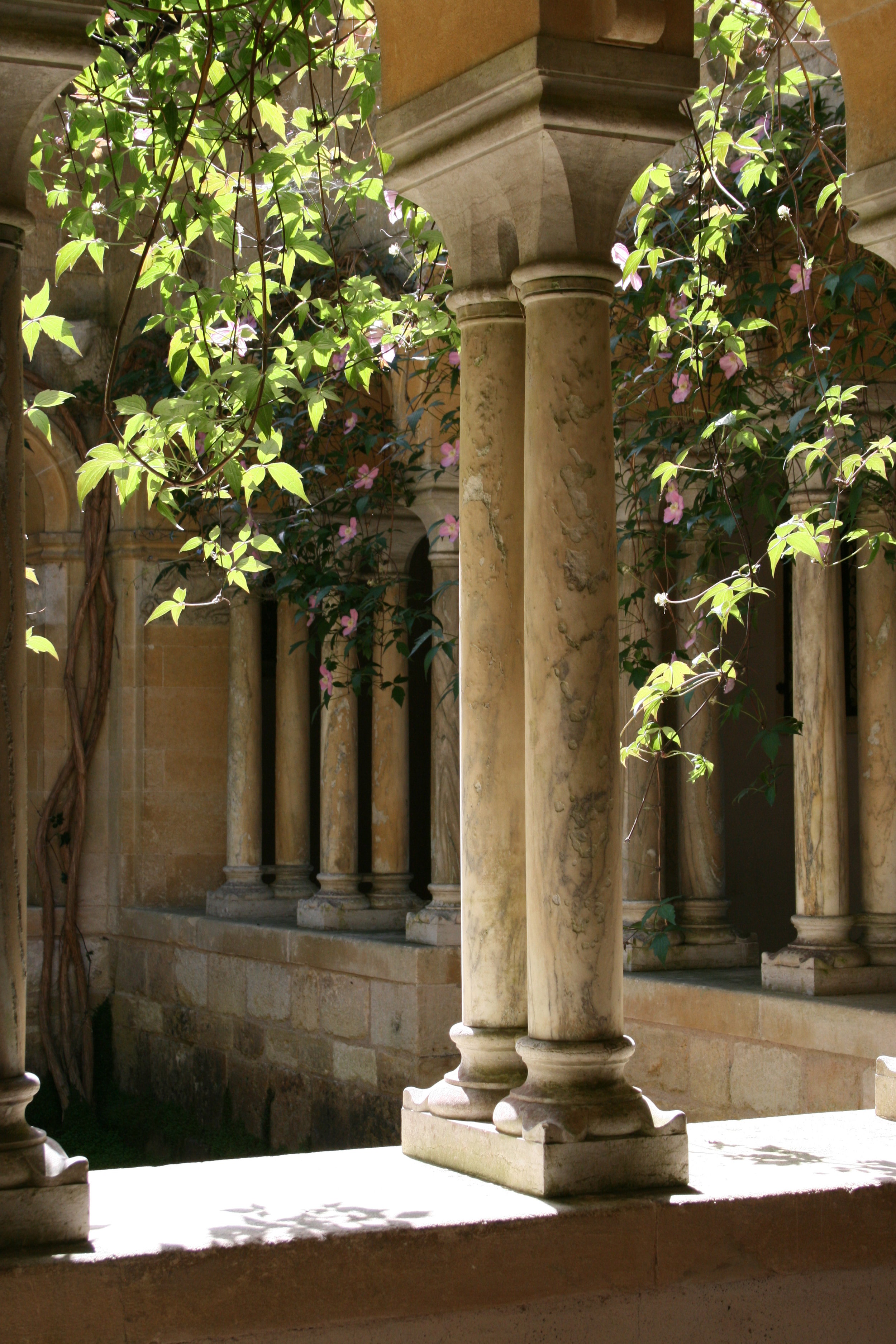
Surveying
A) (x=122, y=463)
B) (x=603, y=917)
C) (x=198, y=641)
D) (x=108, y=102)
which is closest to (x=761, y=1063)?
(x=603, y=917)

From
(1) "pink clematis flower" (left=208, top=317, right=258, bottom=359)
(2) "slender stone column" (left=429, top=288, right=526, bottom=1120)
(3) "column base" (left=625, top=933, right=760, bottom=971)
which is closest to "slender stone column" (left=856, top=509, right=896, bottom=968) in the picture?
(3) "column base" (left=625, top=933, right=760, bottom=971)

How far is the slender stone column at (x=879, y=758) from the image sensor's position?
5238 millimetres

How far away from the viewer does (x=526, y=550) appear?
2869mm

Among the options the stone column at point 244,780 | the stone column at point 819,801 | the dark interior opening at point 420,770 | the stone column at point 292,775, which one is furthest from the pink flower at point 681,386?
the dark interior opening at point 420,770

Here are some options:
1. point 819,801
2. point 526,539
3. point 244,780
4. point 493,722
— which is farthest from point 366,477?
point 526,539

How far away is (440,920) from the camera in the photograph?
6.47 metres

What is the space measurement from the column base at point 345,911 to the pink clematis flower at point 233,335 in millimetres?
3538

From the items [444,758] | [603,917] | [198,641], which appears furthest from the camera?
[198,641]

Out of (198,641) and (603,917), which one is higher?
(198,641)

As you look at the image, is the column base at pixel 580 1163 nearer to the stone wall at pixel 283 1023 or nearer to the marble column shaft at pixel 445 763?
the stone wall at pixel 283 1023

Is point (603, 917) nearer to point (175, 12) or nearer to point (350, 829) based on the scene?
point (175, 12)

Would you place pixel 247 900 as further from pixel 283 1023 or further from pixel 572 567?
pixel 572 567

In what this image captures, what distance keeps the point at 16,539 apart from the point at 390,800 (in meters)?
4.87

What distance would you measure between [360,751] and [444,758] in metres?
2.48
